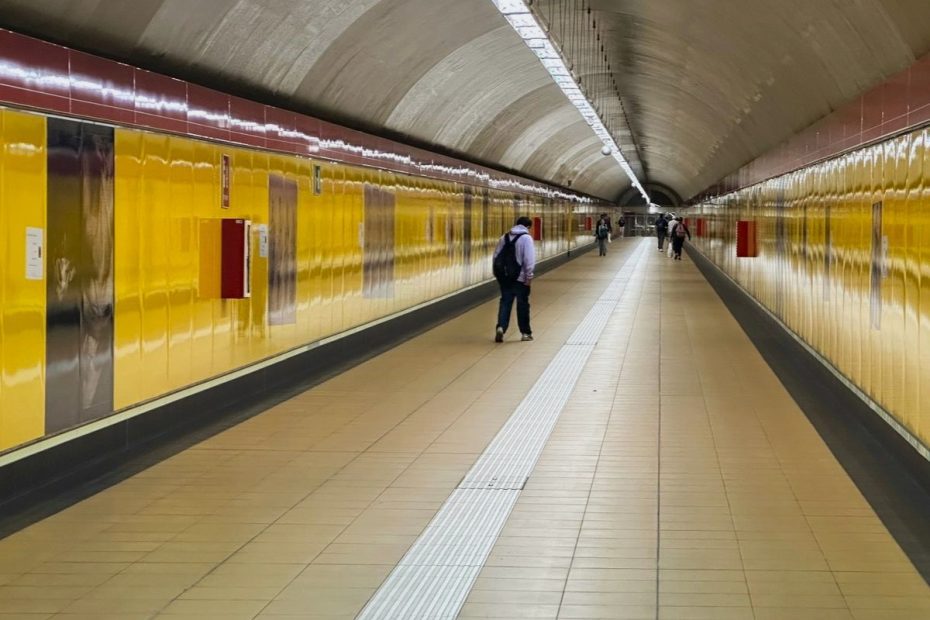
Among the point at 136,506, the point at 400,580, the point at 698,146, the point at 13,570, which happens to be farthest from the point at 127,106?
the point at 698,146

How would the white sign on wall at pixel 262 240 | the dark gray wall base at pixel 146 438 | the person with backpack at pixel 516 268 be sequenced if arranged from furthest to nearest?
the person with backpack at pixel 516 268 < the white sign on wall at pixel 262 240 < the dark gray wall base at pixel 146 438

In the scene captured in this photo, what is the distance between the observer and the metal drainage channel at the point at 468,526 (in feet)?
16.6

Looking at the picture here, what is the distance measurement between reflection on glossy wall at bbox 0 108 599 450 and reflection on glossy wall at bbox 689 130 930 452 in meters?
5.03

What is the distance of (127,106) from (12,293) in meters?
2.03

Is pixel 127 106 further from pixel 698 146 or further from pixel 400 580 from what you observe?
pixel 698 146

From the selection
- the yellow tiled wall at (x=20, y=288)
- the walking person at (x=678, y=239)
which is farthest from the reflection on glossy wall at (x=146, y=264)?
the walking person at (x=678, y=239)

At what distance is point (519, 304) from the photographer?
1571 centimetres

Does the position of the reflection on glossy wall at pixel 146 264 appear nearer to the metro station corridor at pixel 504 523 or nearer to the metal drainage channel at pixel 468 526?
the metro station corridor at pixel 504 523

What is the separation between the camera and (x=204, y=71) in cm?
1075

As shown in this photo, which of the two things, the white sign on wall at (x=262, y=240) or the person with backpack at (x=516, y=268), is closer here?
the white sign on wall at (x=262, y=240)

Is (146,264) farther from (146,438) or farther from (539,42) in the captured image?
(539,42)

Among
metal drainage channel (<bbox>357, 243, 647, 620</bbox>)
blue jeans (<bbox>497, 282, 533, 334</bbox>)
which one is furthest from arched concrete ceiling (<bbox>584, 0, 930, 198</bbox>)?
metal drainage channel (<bbox>357, 243, 647, 620</bbox>)

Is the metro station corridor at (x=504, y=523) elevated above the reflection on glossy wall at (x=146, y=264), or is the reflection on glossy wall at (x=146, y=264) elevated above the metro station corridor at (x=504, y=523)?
the reflection on glossy wall at (x=146, y=264)

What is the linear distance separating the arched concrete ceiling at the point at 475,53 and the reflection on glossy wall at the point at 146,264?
32.5 inches
